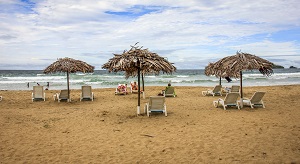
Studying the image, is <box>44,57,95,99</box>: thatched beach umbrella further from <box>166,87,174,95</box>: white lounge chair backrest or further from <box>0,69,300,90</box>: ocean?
<box>0,69,300,90</box>: ocean

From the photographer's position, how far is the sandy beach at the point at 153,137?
4977mm

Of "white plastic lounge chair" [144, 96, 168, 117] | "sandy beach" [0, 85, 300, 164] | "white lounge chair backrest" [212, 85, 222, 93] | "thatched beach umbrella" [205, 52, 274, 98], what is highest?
"thatched beach umbrella" [205, 52, 274, 98]

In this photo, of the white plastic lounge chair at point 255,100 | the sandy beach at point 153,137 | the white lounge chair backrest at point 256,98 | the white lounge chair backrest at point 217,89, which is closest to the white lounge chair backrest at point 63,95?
the sandy beach at point 153,137

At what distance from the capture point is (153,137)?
250 inches

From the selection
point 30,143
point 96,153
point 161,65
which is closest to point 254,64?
point 161,65

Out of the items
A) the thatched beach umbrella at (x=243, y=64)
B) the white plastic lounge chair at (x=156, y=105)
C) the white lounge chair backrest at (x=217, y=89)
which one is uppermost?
the thatched beach umbrella at (x=243, y=64)

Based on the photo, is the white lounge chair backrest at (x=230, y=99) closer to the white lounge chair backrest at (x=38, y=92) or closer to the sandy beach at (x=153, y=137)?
the sandy beach at (x=153, y=137)

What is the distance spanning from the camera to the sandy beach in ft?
16.3

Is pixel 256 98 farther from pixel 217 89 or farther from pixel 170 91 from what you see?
pixel 170 91

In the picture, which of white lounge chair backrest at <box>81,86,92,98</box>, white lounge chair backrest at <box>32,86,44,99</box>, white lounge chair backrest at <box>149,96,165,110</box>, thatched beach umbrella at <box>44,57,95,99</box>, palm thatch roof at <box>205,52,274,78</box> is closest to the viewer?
white lounge chair backrest at <box>149,96,165,110</box>

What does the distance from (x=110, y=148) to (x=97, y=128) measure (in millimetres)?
1912

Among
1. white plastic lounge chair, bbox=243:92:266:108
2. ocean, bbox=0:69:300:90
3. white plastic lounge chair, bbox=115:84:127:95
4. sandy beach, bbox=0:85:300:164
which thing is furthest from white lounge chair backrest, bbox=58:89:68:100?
ocean, bbox=0:69:300:90

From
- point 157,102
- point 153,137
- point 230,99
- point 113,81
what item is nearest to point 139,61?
point 157,102

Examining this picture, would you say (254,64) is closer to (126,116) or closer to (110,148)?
(126,116)
